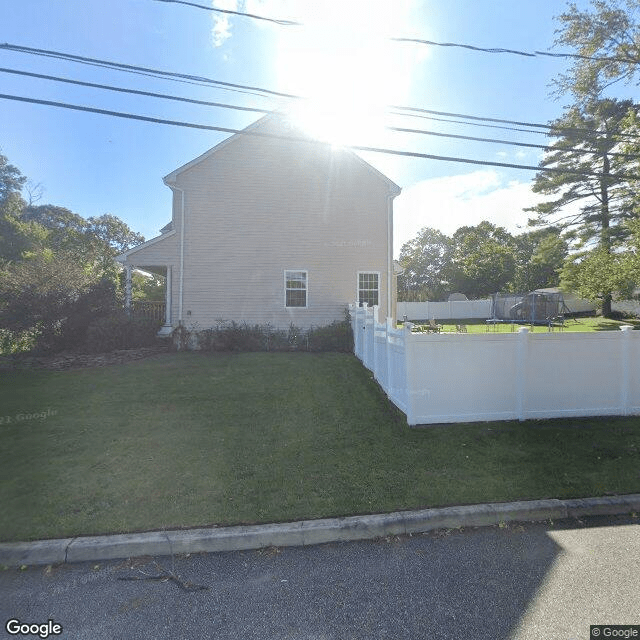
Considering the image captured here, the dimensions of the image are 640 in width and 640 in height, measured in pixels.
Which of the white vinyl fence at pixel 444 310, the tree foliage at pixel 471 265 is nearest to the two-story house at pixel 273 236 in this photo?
the white vinyl fence at pixel 444 310

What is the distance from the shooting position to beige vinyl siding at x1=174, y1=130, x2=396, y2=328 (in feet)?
43.9

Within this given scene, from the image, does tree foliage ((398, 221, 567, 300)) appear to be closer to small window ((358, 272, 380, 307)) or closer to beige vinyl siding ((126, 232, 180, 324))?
small window ((358, 272, 380, 307))

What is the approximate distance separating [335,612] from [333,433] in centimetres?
308

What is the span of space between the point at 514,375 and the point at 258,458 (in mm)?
4005

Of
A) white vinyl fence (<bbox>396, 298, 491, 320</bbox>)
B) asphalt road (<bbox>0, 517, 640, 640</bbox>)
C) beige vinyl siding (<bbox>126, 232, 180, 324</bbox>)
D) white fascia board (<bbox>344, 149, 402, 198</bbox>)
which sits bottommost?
asphalt road (<bbox>0, 517, 640, 640</bbox>)

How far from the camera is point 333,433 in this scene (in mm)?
5574

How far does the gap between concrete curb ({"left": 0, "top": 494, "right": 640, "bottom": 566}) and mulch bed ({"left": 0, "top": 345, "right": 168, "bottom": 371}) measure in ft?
26.4

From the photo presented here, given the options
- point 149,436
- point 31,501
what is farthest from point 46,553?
point 149,436

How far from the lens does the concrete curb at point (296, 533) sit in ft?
10.3

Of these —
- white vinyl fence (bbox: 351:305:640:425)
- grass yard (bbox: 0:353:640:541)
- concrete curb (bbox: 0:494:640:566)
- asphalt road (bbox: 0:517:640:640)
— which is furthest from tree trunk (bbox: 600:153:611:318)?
asphalt road (bbox: 0:517:640:640)

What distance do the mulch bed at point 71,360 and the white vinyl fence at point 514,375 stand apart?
831cm

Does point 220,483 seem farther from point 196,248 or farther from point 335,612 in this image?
point 196,248

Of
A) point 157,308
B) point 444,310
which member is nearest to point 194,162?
point 157,308

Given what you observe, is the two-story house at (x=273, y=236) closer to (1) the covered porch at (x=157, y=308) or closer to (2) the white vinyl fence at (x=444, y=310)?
(1) the covered porch at (x=157, y=308)
